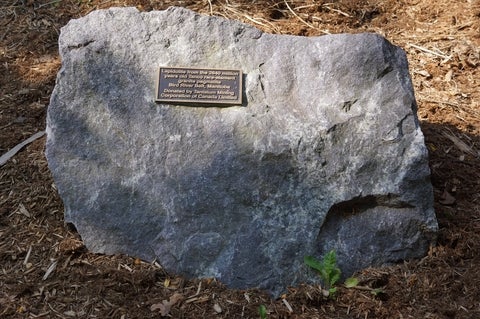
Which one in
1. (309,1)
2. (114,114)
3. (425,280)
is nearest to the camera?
(425,280)

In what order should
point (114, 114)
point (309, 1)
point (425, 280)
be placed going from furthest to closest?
point (309, 1), point (114, 114), point (425, 280)

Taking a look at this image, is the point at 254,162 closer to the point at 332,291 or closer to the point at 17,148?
the point at 332,291

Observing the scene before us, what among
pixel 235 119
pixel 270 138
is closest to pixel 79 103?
pixel 235 119

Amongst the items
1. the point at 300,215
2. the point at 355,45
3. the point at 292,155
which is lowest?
the point at 300,215

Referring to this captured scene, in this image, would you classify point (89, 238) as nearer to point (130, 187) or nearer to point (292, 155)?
point (130, 187)

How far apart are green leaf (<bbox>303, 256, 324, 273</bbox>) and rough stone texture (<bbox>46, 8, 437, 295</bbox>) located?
0.06 meters

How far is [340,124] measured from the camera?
3.50 metres

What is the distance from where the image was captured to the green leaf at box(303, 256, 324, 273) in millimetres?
3279

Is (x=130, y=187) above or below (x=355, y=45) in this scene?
below

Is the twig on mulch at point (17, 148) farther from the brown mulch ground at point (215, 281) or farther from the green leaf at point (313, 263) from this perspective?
the green leaf at point (313, 263)

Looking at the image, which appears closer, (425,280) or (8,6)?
(425,280)

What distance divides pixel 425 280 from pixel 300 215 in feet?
2.55

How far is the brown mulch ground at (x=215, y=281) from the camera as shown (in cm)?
323

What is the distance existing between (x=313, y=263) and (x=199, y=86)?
1.25 m
